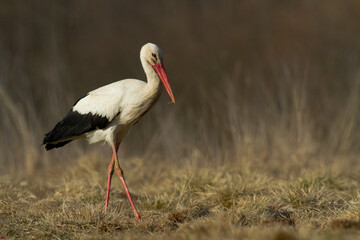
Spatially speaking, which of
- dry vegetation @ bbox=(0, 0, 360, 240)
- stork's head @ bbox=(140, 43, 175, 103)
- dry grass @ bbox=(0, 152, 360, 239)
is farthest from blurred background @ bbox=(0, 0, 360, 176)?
stork's head @ bbox=(140, 43, 175, 103)

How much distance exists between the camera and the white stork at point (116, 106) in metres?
5.60

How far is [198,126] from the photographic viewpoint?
962cm

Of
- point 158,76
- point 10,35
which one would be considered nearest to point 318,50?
point 10,35

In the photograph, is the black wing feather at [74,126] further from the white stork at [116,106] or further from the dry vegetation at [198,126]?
the dry vegetation at [198,126]

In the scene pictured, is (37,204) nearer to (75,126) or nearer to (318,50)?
(75,126)

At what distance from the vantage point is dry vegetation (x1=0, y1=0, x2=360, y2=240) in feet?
15.6

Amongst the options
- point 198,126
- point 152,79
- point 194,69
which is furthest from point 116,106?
point 194,69

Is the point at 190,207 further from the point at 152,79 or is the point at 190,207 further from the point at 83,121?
the point at 83,121

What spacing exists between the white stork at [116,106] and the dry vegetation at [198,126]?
619 mm

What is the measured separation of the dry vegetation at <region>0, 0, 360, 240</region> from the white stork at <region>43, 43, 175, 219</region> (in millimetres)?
619

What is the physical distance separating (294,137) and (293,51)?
6.85 meters

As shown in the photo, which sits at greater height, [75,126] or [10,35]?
[10,35]

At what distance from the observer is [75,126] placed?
5.92m

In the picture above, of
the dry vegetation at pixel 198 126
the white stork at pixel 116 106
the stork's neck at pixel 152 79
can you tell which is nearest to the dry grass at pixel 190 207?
the dry vegetation at pixel 198 126
